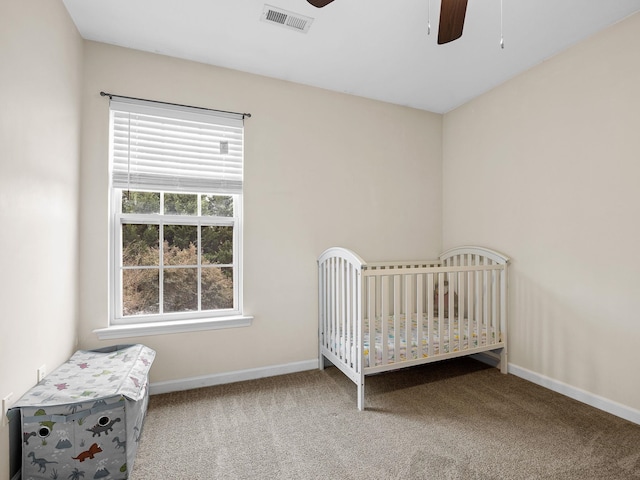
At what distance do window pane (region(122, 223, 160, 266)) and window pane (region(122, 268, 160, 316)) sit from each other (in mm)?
64

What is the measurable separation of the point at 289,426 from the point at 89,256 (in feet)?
5.37

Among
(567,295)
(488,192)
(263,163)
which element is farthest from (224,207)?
(567,295)

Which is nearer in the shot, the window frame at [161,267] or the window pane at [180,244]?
the window frame at [161,267]

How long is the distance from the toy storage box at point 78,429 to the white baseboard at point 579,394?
260cm

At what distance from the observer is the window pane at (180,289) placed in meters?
2.33

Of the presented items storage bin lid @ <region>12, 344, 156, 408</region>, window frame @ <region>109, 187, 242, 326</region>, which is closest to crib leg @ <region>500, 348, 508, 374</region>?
window frame @ <region>109, 187, 242, 326</region>

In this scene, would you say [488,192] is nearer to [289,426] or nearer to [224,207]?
[224,207]

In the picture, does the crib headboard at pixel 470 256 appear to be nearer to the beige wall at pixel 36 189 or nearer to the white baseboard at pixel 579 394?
the white baseboard at pixel 579 394

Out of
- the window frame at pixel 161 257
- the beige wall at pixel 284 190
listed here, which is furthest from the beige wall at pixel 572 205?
the window frame at pixel 161 257

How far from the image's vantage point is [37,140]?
59.8 inches

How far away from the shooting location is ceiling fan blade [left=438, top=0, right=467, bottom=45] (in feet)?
4.21

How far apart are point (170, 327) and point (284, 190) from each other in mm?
1295

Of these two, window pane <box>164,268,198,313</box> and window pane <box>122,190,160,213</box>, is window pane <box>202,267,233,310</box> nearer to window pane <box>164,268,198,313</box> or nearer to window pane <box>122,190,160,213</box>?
window pane <box>164,268,198,313</box>

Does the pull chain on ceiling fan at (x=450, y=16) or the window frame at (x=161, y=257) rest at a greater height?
the pull chain on ceiling fan at (x=450, y=16)
